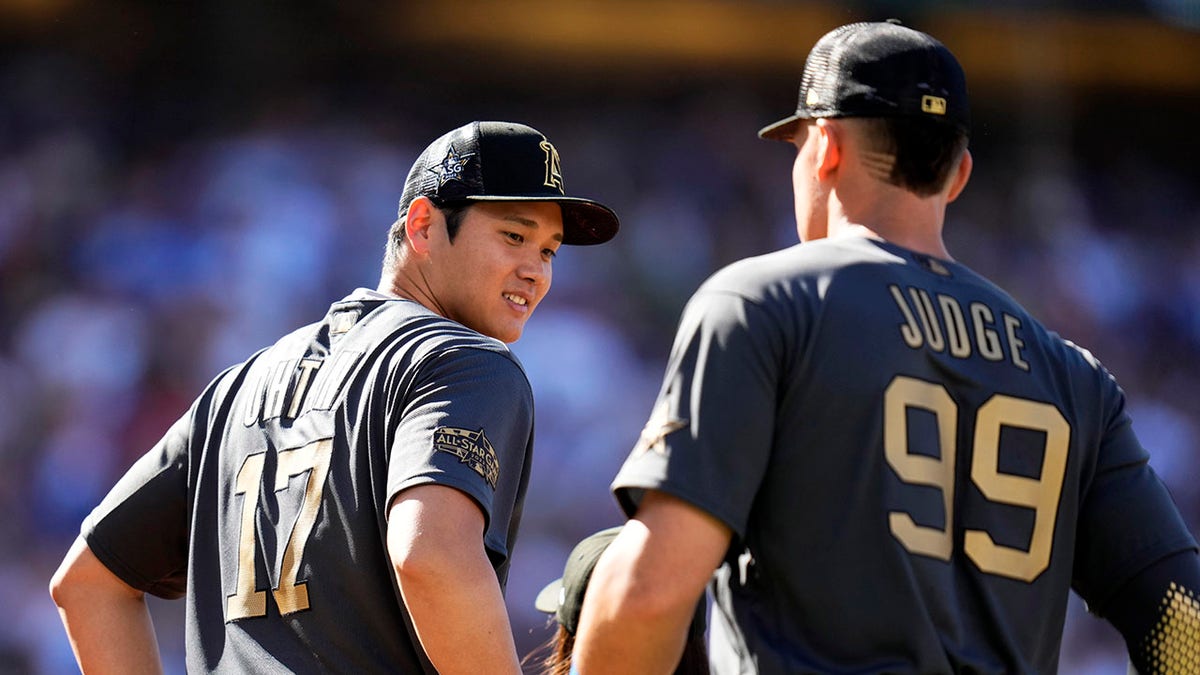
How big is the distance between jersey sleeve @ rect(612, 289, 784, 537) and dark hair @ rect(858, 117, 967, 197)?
1.26 feet

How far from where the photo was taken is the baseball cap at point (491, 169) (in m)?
2.87

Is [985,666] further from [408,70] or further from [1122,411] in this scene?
[408,70]

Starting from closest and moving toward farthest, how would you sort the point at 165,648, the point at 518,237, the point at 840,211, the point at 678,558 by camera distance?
the point at 678,558 < the point at 840,211 < the point at 518,237 < the point at 165,648

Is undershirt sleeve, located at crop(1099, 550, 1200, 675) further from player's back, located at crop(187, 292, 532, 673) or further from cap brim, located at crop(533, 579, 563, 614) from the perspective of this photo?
cap brim, located at crop(533, 579, 563, 614)

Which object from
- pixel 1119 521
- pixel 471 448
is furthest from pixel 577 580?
pixel 1119 521

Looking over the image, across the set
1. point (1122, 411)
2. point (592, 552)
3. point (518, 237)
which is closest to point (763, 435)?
point (1122, 411)

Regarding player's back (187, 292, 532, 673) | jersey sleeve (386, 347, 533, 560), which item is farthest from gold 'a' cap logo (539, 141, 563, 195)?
jersey sleeve (386, 347, 533, 560)

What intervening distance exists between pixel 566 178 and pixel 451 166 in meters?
7.44

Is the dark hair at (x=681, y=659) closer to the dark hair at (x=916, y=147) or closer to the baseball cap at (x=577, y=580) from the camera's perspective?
the baseball cap at (x=577, y=580)

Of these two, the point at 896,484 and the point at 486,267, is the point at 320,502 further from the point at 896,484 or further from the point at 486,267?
the point at 896,484

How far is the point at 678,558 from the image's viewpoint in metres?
1.84

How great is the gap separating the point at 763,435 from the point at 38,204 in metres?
7.93

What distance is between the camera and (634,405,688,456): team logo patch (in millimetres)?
1897

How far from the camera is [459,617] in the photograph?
223 cm
